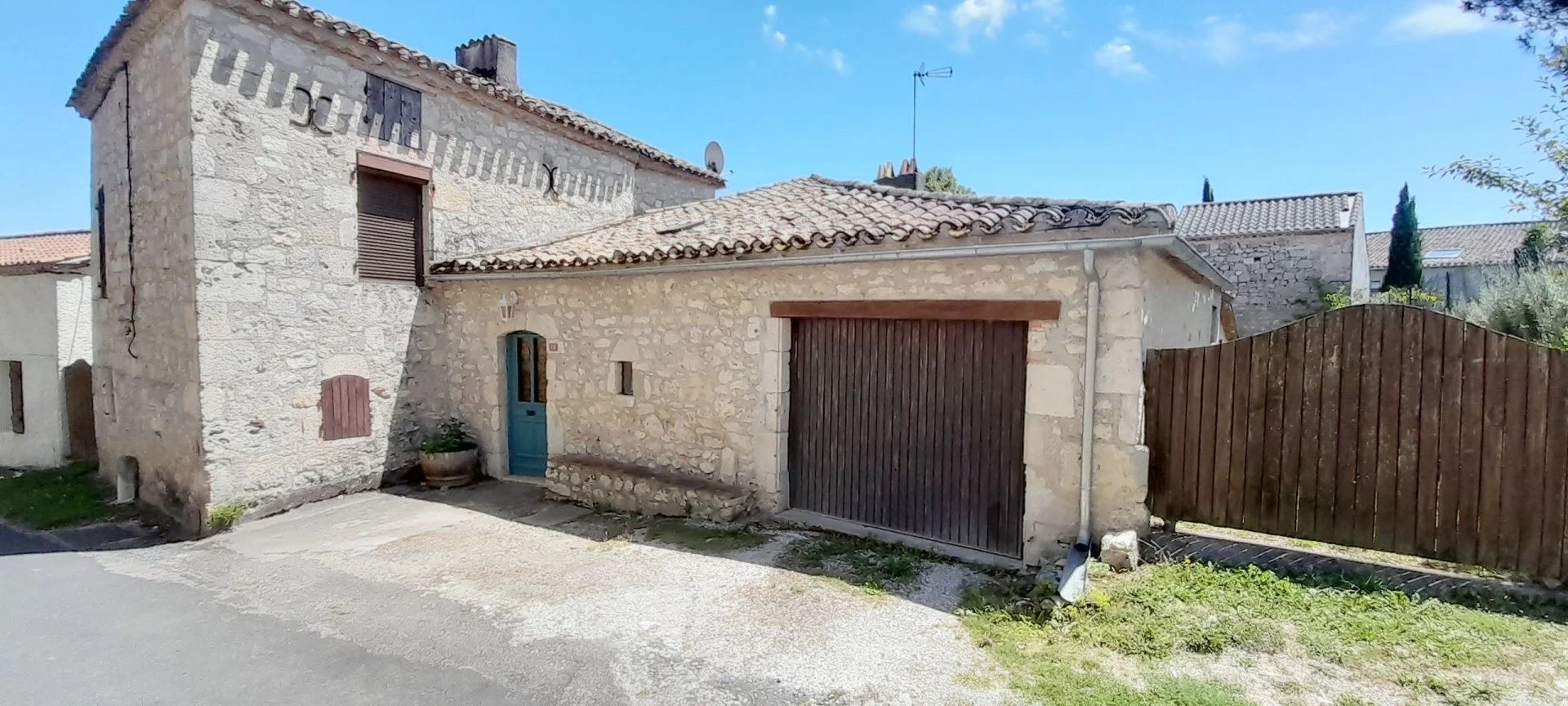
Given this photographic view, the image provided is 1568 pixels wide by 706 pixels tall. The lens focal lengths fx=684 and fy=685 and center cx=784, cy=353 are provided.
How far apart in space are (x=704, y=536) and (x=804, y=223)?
10.4 feet

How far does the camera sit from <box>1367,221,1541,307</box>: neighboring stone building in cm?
2255

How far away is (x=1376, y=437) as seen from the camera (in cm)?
450

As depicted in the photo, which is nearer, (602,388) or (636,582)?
(636,582)

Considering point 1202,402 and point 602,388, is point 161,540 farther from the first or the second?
point 1202,402

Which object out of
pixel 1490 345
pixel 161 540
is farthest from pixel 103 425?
pixel 1490 345

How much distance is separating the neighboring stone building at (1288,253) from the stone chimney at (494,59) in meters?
15.2

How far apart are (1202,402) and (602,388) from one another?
5.76 m

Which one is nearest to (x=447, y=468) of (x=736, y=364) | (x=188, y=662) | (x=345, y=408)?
(x=345, y=408)

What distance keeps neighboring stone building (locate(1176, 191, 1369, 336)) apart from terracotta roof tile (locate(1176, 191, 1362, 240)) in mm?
18

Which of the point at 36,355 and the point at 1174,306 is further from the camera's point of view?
the point at 36,355

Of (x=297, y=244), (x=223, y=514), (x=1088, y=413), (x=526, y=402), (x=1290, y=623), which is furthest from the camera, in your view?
(x=526, y=402)

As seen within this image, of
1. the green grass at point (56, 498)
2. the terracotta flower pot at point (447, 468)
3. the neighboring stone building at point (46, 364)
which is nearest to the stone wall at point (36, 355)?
the neighboring stone building at point (46, 364)

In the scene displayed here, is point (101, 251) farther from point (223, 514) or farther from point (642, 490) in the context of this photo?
point (642, 490)

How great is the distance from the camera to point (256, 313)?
6.99m
